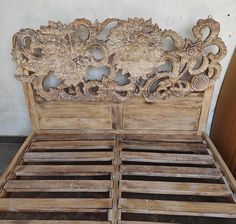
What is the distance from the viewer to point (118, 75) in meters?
1.25

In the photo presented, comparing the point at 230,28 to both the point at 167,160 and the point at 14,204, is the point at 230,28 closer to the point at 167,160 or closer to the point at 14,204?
the point at 167,160

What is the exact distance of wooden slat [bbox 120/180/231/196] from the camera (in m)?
0.95

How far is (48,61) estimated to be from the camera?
109 cm

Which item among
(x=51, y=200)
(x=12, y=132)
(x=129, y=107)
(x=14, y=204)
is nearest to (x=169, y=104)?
(x=129, y=107)

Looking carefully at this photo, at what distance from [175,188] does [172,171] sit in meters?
0.10

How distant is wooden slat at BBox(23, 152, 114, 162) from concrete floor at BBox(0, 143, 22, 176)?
1.45 ft

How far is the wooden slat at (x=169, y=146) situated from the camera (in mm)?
1176

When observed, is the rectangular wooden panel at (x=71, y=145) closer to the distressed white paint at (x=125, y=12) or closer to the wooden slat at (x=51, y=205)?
the wooden slat at (x=51, y=205)

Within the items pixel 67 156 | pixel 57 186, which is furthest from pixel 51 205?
pixel 67 156

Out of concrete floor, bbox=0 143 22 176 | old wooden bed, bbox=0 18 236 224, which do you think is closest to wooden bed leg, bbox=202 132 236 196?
old wooden bed, bbox=0 18 236 224

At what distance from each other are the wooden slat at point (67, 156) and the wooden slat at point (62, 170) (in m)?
0.05

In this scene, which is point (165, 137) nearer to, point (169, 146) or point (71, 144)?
point (169, 146)

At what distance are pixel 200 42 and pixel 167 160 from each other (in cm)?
54

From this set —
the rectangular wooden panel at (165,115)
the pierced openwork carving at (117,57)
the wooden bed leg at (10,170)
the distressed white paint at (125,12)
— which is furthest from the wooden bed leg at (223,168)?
the wooden bed leg at (10,170)
